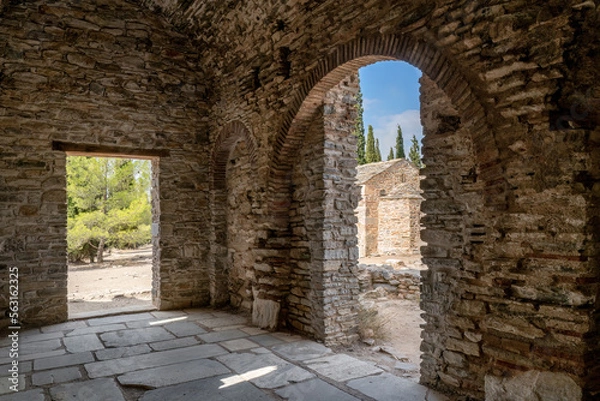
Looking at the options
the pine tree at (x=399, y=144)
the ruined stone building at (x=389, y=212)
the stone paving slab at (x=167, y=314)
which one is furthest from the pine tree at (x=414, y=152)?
the stone paving slab at (x=167, y=314)

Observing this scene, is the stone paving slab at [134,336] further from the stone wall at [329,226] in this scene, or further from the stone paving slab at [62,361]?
the stone wall at [329,226]

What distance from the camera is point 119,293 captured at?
8055mm

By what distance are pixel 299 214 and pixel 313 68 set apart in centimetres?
166

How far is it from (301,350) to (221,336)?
43.7 inches

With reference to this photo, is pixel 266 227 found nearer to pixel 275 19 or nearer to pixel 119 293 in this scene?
pixel 275 19

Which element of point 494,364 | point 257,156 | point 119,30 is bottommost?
point 494,364

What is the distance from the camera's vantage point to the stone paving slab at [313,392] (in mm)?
3131

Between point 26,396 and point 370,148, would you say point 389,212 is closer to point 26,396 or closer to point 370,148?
point 370,148

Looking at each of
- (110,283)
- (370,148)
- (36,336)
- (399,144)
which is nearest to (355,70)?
(36,336)

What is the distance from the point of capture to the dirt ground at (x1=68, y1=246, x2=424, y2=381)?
14.8ft

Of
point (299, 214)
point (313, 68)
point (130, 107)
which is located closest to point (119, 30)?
point (130, 107)

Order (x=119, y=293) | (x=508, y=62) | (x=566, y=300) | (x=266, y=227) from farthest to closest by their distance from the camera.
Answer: (x=119, y=293) < (x=266, y=227) < (x=508, y=62) < (x=566, y=300)

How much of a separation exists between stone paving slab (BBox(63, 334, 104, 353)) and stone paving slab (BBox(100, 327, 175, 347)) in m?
0.08

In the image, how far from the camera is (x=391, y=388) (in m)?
3.27
